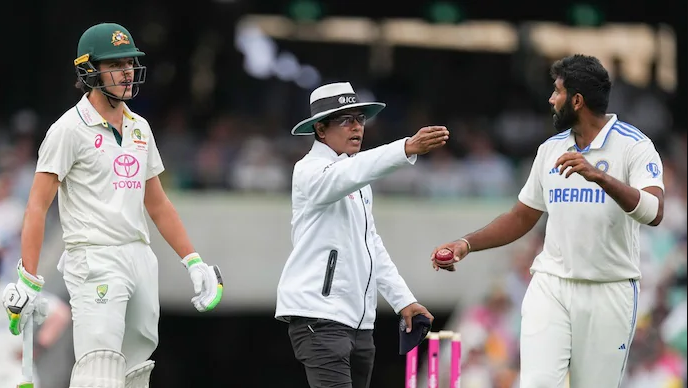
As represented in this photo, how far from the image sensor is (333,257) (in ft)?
21.4

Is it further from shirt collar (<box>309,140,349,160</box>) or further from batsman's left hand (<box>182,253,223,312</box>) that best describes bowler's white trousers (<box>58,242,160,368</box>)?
shirt collar (<box>309,140,349,160</box>)

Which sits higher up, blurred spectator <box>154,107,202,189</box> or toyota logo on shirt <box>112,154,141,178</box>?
toyota logo on shirt <box>112,154,141,178</box>

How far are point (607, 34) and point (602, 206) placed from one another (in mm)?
15487

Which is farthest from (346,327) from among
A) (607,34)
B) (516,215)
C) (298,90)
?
(607,34)

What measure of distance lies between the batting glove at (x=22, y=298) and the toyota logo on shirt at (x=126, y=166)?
634 mm

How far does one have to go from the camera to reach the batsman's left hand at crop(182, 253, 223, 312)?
6.77 meters

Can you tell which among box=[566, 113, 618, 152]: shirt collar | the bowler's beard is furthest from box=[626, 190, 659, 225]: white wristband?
the bowler's beard

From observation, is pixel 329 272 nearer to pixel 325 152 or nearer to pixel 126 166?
pixel 325 152

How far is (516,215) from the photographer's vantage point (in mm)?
6871

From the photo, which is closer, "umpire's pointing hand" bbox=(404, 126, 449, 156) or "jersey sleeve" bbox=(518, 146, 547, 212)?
"umpire's pointing hand" bbox=(404, 126, 449, 156)

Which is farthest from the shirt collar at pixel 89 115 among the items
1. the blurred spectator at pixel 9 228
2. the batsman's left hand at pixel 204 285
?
the blurred spectator at pixel 9 228

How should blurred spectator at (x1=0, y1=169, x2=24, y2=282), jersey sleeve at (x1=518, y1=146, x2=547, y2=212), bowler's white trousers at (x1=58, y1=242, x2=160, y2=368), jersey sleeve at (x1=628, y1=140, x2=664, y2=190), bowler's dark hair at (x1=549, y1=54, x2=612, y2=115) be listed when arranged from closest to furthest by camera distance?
jersey sleeve at (x1=628, y1=140, x2=664, y2=190) → bowler's white trousers at (x1=58, y1=242, x2=160, y2=368) → bowler's dark hair at (x1=549, y1=54, x2=612, y2=115) → jersey sleeve at (x1=518, y1=146, x2=547, y2=212) → blurred spectator at (x1=0, y1=169, x2=24, y2=282)

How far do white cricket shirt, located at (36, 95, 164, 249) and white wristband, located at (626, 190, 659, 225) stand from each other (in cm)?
234

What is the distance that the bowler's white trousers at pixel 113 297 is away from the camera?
20.8 ft
